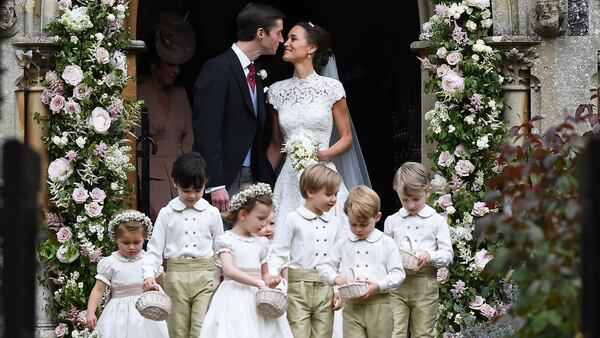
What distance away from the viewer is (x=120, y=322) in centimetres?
798

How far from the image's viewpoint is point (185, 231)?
788 cm

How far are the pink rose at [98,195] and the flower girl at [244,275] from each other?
5.39ft

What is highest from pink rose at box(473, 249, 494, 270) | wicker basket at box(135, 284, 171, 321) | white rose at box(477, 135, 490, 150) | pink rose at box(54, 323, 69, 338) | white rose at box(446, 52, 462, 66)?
white rose at box(446, 52, 462, 66)

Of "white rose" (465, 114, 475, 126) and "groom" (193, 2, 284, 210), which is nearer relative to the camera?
"groom" (193, 2, 284, 210)

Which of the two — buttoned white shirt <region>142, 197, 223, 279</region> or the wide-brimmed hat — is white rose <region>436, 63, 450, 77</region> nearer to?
buttoned white shirt <region>142, 197, 223, 279</region>

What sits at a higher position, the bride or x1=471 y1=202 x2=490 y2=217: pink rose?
the bride

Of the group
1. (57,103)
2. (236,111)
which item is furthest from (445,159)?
(57,103)

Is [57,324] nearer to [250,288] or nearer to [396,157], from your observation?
[250,288]

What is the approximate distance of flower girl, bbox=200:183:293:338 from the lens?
7.36 meters


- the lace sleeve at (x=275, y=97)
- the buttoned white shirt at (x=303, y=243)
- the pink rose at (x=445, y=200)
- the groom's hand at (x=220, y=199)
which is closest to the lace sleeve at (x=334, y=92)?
the lace sleeve at (x=275, y=97)

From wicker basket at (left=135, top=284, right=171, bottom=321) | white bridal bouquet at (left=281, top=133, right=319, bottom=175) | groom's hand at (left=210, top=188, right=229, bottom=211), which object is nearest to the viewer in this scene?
wicker basket at (left=135, top=284, right=171, bottom=321)

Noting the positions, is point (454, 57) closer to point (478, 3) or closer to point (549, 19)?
point (478, 3)

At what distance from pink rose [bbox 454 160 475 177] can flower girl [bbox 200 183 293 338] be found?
1.99 metres

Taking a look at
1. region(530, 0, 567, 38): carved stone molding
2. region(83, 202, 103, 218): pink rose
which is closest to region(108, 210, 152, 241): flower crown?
region(83, 202, 103, 218): pink rose
